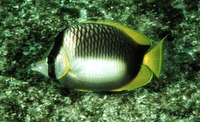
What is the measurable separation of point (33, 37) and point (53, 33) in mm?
315

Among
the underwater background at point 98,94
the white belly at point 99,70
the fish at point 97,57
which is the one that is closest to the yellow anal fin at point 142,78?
the fish at point 97,57

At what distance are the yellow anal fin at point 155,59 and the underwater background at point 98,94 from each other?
43 centimetres

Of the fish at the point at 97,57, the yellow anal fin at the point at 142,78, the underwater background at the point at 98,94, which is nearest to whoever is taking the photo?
the fish at the point at 97,57

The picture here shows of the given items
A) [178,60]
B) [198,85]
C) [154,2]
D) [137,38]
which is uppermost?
[154,2]

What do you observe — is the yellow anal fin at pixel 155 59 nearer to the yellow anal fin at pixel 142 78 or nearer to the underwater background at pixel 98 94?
the yellow anal fin at pixel 142 78

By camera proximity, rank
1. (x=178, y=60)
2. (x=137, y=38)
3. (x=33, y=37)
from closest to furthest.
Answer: (x=137, y=38) < (x=178, y=60) < (x=33, y=37)

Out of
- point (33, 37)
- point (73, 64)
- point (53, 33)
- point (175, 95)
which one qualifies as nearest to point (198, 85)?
point (175, 95)

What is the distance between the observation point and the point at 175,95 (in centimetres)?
226

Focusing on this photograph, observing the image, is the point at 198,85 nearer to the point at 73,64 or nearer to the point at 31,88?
the point at 73,64

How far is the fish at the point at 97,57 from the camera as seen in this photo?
1.69 metres

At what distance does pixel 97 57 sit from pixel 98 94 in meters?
0.83

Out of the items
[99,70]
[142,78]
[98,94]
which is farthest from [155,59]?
[98,94]

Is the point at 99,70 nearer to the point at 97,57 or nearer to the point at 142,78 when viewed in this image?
the point at 97,57

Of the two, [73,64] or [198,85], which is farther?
[198,85]
